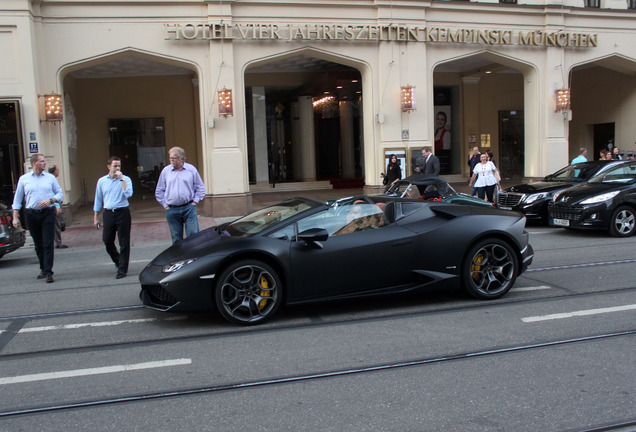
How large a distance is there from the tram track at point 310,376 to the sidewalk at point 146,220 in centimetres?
553

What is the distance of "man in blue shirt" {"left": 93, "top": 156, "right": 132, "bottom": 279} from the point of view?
8.57 m

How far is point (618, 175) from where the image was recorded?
39.5 ft

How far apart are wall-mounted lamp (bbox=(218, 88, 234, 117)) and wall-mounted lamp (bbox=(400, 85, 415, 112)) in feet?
17.6

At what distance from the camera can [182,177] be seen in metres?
8.49

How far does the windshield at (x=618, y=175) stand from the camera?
11.8 meters

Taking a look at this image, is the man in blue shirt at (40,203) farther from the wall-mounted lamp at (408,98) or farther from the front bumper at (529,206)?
the wall-mounted lamp at (408,98)

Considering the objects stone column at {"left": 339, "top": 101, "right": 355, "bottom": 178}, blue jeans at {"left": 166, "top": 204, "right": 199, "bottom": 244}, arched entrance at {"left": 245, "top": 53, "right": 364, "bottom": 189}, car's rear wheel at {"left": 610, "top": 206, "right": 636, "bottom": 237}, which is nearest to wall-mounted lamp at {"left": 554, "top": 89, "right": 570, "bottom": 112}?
arched entrance at {"left": 245, "top": 53, "right": 364, "bottom": 189}

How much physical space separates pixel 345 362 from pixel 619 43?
2058 cm

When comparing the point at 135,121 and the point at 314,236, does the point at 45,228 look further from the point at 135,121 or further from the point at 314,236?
the point at 135,121

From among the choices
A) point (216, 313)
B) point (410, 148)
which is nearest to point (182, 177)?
point (216, 313)

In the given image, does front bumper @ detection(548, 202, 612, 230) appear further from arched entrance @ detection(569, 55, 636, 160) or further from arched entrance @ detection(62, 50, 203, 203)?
arched entrance @ detection(62, 50, 203, 203)

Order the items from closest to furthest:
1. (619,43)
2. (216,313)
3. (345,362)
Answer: (345,362)
(216,313)
(619,43)

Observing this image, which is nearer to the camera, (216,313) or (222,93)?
(216,313)

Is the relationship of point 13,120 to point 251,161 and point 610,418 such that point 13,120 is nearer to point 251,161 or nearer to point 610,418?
point 251,161
